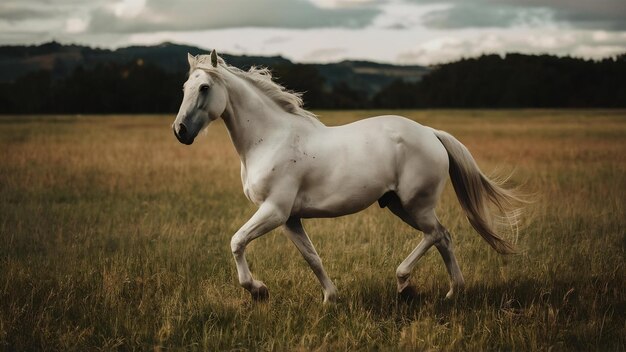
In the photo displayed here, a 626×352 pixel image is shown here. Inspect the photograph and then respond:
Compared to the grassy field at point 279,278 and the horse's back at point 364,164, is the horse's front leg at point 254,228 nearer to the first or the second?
the horse's back at point 364,164

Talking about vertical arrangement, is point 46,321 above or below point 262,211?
below

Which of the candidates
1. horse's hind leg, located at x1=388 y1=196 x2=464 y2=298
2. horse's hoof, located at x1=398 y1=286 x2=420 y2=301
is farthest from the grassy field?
horse's hind leg, located at x1=388 y1=196 x2=464 y2=298

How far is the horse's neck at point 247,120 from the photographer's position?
18.3 feet

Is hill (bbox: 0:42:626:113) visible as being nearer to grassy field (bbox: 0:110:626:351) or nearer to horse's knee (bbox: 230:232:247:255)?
grassy field (bbox: 0:110:626:351)

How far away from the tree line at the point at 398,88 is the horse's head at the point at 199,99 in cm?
5695

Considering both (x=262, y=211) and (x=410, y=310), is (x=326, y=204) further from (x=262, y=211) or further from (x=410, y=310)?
(x=410, y=310)

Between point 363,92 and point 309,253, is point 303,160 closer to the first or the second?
point 309,253

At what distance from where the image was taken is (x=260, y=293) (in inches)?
218

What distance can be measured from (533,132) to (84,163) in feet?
80.7

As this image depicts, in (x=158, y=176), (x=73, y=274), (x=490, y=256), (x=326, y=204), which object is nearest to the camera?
(x=326, y=204)

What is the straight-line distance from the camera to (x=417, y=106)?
85.9 m

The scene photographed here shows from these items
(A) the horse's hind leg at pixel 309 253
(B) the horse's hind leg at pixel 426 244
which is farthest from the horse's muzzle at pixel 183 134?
(B) the horse's hind leg at pixel 426 244

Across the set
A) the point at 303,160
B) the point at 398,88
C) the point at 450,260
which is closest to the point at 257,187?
the point at 303,160

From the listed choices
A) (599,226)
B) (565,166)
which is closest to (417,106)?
Answer: (565,166)
